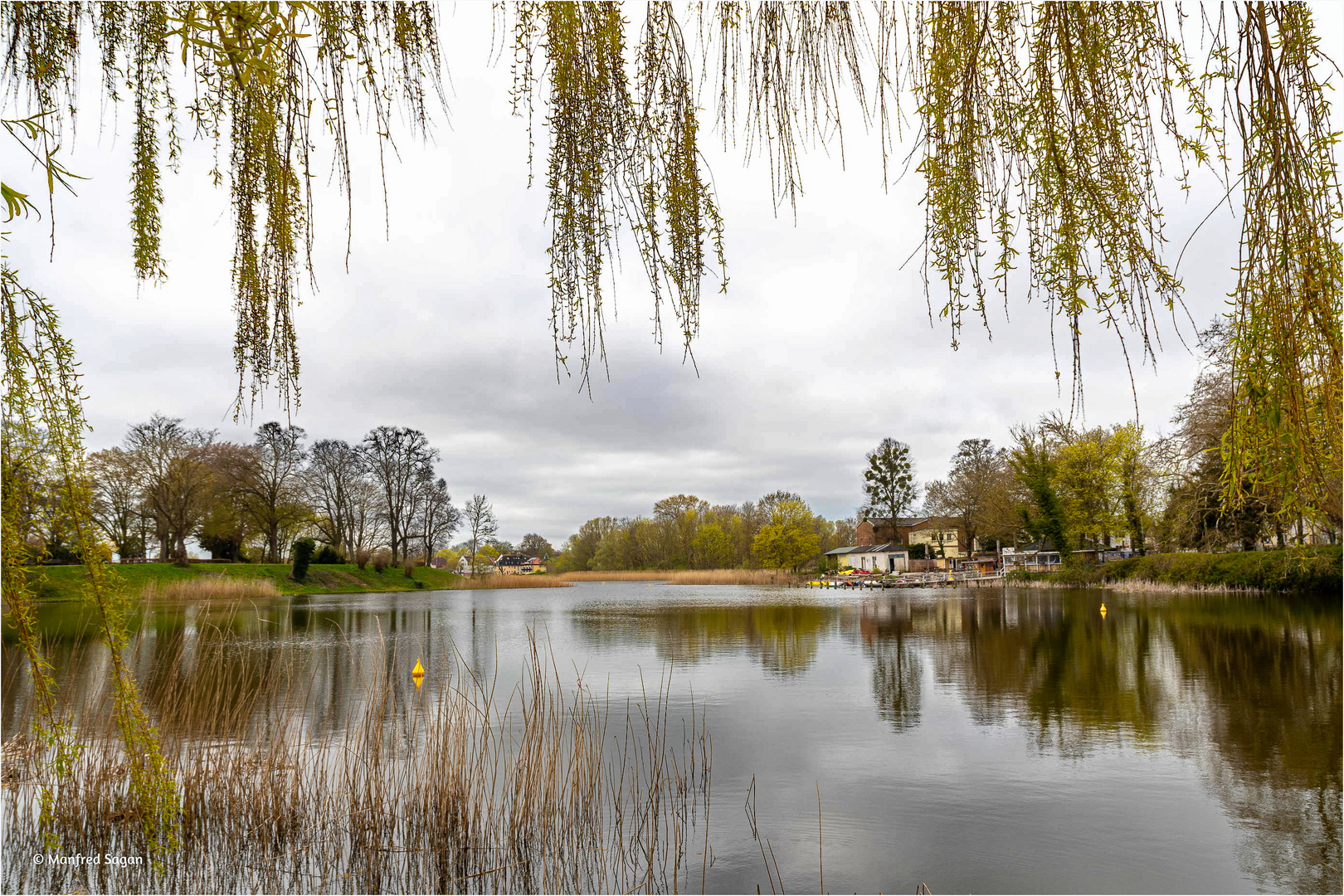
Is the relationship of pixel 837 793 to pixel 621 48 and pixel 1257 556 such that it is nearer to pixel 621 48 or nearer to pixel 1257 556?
pixel 621 48

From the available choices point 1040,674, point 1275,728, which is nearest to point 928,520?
point 1040,674

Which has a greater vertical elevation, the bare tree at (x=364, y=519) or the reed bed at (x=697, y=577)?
the bare tree at (x=364, y=519)

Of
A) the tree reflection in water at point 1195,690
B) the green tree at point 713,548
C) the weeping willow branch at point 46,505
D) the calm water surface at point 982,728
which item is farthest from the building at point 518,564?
the weeping willow branch at point 46,505

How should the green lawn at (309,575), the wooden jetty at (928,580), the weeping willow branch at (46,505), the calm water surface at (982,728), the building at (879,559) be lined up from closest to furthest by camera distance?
1. the weeping willow branch at (46,505)
2. the calm water surface at (982,728)
3. the green lawn at (309,575)
4. the wooden jetty at (928,580)
5. the building at (879,559)

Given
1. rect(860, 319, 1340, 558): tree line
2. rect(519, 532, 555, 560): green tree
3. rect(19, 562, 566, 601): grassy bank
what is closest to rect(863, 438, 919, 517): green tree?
rect(860, 319, 1340, 558): tree line

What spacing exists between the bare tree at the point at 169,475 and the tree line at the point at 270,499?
2.1 inches

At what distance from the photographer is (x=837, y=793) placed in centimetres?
845

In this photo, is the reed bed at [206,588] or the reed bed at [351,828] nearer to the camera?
the reed bed at [351,828]

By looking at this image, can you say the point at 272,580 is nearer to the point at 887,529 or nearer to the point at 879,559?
the point at 879,559

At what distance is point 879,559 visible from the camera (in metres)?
62.0

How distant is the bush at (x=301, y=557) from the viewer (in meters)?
40.0

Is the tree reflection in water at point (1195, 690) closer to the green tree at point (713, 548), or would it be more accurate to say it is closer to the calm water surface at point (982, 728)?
the calm water surface at point (982, 728)

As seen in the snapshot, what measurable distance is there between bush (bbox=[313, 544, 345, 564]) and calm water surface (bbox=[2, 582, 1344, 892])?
67.3ft

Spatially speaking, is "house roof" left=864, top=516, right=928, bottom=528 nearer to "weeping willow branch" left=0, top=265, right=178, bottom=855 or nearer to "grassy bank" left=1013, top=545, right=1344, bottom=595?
→ "grassy bank" left=1013, top=545, right=1344, bottom=595
